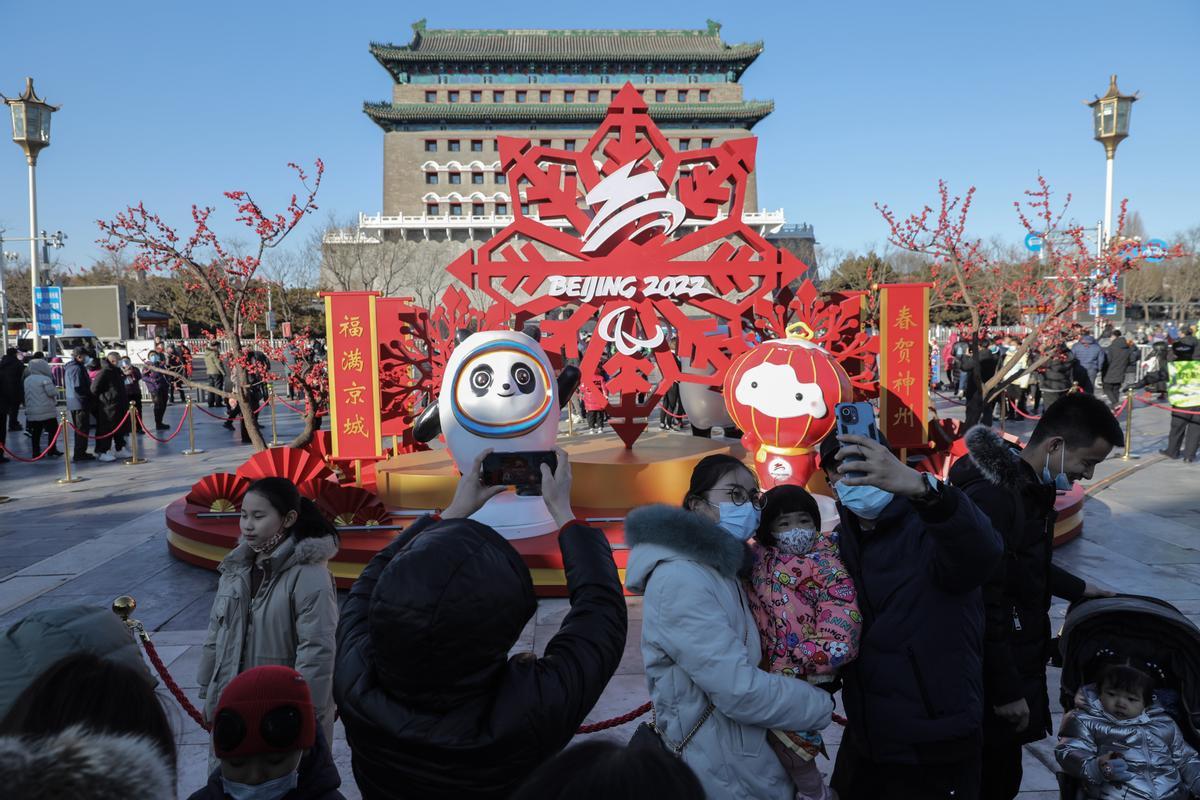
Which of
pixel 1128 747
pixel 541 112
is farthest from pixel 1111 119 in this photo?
pixel 541 112

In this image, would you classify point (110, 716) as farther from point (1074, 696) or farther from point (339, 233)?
point (339, 233)

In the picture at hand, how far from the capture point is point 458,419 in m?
5.24

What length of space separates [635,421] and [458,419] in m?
1.97

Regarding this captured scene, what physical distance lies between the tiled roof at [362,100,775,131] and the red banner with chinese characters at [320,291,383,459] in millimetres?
40151

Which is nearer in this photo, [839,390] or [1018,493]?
[1018,493]

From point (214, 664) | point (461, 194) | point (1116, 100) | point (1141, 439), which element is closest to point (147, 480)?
point (214, 664)

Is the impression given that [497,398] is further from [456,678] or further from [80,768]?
[80,768]

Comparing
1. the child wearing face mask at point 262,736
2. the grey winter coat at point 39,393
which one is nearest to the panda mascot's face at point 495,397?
the child wearing face mask at point 262,736

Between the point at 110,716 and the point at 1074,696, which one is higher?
the point at 110,716

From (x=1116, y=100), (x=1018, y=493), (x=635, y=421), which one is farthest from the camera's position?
(x=1116, y=100)

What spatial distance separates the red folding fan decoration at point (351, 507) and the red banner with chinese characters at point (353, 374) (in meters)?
0.77

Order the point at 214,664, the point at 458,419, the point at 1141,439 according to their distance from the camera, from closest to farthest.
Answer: the point at 214,664, the point at 458,419, the point at 1141,439

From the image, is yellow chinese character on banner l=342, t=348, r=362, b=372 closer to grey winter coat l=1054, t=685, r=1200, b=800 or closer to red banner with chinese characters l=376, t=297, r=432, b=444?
red banner with chinese characters l=376, t=297, r=432, b=444

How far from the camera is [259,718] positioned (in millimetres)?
1517
